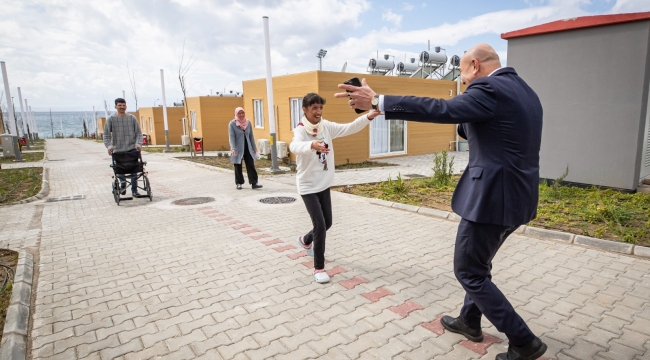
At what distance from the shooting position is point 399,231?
613cm

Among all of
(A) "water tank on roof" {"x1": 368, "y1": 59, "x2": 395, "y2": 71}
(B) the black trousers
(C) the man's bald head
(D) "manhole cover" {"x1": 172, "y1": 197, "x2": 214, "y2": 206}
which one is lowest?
(D) "manhole cover" {"x1": 172, "y1": 197, "x2": 214, "y2": 206}

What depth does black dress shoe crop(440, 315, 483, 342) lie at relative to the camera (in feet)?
9.86

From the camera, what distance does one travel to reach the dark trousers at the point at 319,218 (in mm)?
4055

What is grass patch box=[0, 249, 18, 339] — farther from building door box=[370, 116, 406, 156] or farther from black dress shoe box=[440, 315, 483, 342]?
building door box=[370, 116, 406, 156]

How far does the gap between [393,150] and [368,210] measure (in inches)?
406

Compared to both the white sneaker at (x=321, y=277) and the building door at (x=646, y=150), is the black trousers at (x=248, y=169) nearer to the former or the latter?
the white sneaker at (x=321, y=277)

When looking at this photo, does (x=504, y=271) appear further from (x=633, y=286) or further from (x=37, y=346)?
(x=37, y=346)

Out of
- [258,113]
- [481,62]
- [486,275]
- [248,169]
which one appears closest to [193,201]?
[248,169]

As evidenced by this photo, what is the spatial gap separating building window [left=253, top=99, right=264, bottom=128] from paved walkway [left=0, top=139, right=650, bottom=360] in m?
11.5

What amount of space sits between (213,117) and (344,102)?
11.3 m

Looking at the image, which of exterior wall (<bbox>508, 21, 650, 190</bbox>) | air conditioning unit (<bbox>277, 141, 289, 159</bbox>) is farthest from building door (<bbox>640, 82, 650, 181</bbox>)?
air conditioning unit (<bbox>277, 141, 289, 159</bbox>)

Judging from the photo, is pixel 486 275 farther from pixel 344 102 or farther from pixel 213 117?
pixel 213 117

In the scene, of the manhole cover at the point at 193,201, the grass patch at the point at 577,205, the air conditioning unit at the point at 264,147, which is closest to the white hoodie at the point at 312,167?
the grass patch at the point at 577,205

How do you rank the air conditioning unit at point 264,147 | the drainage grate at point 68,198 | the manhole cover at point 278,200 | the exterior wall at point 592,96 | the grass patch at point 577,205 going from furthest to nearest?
1. the air conditioning unit at point 264,147
2. the drainage grate at point 68,198
3. the manhole cover at point 278,200
4. the exterior wall at point 592,96
5. the grass patch at point 577,205
